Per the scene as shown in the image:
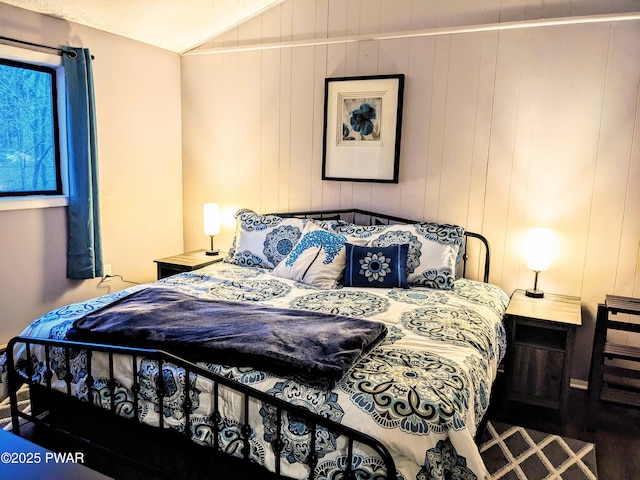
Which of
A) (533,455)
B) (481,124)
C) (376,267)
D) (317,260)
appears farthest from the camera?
(481,124)

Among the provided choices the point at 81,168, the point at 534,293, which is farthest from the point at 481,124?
the point at 81,168

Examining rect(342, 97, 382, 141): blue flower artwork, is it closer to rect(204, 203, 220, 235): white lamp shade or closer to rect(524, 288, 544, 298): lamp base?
rect(204, 203, 220, 235): white lamp shade

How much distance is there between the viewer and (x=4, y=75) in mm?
3131

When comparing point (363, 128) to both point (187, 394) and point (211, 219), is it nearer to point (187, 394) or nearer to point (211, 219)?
point (211, 219)

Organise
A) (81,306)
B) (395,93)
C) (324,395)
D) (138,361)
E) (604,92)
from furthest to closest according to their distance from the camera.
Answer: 1. (395,93)
2. (604,92)
3. (81,306)
4. (138,361)
5. (324,395)

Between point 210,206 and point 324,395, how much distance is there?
8.67ft

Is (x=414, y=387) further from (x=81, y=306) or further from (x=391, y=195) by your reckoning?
(x=391, y=195)

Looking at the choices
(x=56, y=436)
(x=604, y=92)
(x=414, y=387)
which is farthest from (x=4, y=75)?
(x=604, y=92)

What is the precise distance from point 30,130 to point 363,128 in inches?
87.9

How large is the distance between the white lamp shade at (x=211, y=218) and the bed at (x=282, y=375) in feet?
4.05

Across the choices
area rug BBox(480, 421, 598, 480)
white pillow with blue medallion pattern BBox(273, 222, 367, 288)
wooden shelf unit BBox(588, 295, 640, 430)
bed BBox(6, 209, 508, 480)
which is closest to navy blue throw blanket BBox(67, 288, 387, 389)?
bed BBox(6, 209, 508, 480)

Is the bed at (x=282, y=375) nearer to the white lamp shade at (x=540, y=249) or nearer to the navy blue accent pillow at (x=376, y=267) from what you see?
the navy blue accent pillow at (x=376, y=267)

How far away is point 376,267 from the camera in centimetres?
301

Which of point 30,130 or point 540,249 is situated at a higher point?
point 30,130
